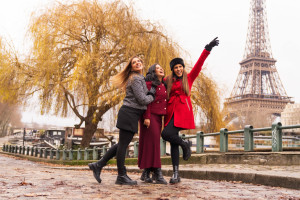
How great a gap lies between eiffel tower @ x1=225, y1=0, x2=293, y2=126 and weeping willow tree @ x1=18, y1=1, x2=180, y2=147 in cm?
3774

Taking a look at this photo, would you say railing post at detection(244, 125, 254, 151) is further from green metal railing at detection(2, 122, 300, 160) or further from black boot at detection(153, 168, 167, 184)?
black boot at detection(153, 168, 167, 184)

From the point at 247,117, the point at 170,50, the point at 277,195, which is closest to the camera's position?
the point at 277,195

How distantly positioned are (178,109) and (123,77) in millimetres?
865

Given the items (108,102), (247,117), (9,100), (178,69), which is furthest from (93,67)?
(247,117)

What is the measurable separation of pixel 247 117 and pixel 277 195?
49.5 metres

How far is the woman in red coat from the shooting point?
477 cm

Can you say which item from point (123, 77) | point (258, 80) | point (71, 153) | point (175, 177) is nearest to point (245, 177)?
point (175, 177)

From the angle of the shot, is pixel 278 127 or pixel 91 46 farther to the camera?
pixel 91 46

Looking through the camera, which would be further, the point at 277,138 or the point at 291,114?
the point at 291,114

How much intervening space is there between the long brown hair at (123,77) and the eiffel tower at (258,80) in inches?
1834

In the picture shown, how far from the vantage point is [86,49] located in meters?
14.5

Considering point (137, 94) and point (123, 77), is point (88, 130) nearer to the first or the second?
point (123, 77)

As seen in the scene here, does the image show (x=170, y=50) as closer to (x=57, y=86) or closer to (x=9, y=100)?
(x=57, y=86)

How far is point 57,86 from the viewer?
A: 545 inches
